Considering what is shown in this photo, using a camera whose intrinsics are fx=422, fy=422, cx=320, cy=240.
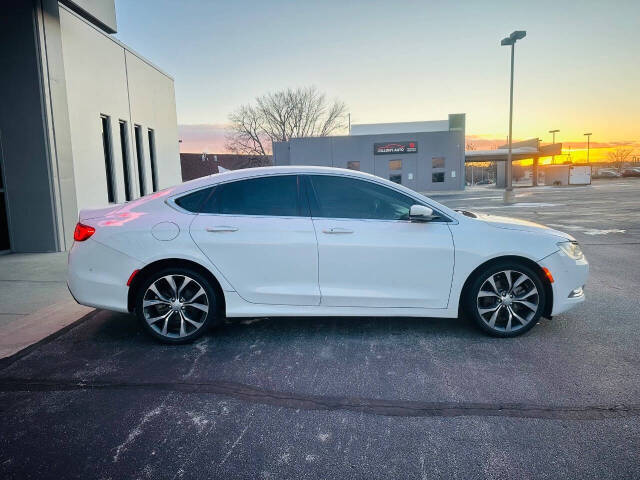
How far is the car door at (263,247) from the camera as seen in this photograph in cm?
400

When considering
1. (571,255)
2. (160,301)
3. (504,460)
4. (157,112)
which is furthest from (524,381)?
(157,112)

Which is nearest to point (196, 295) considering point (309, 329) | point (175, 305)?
point (175, 305)

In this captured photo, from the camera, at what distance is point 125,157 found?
519 inches

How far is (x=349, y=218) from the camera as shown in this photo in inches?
162

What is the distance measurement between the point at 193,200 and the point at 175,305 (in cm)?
103

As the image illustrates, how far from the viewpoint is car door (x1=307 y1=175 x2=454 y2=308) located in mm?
4016

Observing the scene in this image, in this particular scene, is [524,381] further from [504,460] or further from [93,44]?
[93,44]

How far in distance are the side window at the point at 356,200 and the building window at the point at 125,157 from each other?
1076 centimetres

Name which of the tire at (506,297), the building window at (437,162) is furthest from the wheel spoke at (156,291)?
the building window at (437,162)

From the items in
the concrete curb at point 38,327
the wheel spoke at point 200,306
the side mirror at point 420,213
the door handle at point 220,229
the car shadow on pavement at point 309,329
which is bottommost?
the car shadow on pavement at point 309,329

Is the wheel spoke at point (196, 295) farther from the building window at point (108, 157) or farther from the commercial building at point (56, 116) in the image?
the building window at point (108, 157)

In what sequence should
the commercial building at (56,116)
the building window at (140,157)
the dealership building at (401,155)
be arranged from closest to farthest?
the commercial building at (56,116) → the building window at (140,157) → the dealership building at (401,155)

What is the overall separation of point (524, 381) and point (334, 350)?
159cm

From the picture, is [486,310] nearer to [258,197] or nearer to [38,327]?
[258,197]
